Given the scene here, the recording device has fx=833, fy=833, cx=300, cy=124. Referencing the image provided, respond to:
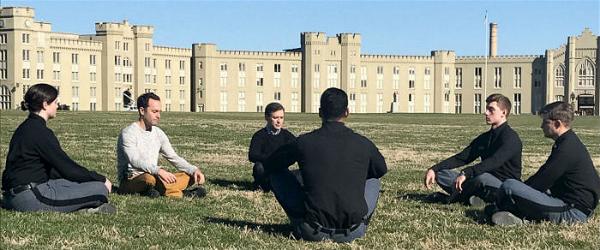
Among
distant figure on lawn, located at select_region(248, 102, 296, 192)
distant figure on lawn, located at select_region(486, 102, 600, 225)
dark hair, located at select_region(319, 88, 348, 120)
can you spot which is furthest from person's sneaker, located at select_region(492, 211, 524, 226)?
distant figure on lawn, located at select_region(248, 102, 296, 192)

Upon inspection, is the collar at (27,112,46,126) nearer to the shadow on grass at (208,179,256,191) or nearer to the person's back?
the person's back

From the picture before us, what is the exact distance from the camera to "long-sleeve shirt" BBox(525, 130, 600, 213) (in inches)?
356

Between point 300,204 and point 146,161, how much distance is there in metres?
3.76

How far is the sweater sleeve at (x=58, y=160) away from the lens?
895 cm

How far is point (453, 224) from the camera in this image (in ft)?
30.7

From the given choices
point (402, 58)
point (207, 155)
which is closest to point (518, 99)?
point (402, 58)

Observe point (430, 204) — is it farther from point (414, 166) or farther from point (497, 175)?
point (414, 166)

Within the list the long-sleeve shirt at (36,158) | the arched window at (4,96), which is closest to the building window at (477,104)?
the arched window at (4,96)

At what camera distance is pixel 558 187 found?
366 inches

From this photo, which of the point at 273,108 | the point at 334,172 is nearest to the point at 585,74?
the point at 273,108

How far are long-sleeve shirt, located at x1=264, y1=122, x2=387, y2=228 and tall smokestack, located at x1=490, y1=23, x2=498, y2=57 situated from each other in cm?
13046

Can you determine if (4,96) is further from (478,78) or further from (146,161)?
(146,161)

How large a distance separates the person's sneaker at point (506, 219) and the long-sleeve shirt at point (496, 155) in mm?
940

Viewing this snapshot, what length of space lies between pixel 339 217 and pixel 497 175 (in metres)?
3.63
